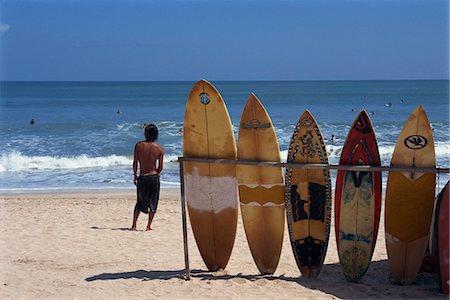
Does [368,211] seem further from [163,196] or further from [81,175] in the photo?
[81,175]

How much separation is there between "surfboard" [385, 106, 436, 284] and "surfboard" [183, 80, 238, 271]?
1.35 metres

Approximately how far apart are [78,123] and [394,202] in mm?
27072

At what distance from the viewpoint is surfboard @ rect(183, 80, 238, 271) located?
5684 millimetres

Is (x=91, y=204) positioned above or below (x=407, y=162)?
below

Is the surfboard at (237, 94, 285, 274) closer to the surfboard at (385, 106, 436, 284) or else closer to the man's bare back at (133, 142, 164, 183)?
the surfboard at (385, 106, 436, 284)

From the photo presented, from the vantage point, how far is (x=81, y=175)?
1530 cm

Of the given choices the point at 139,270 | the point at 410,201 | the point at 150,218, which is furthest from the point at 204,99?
the point at 150,218

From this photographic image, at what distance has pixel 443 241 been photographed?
5.13 meters

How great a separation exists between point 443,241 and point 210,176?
2.00 m

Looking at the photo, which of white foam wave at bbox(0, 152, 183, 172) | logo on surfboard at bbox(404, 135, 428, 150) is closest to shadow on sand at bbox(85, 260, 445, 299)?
logo on surfboard at bbox(404, 135, 428, 150)

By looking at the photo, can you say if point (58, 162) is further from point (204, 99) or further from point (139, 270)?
point (204, 99)

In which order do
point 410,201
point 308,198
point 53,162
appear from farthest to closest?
point 53,162, point 308,198, point 410,201

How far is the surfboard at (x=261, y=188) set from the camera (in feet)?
18.3

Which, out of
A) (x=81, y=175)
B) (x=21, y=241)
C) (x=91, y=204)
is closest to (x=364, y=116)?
(x=21, y=241)
